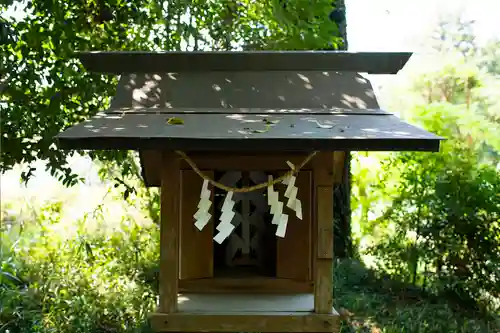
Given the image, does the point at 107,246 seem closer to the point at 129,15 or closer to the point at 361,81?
the point at 129,15

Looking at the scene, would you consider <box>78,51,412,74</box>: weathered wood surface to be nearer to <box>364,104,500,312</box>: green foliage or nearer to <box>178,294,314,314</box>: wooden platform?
<box>178,294,314,314</box>: wooden platform

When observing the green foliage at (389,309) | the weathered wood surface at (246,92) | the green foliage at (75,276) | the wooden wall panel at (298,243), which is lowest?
the green foliage at (389,309)

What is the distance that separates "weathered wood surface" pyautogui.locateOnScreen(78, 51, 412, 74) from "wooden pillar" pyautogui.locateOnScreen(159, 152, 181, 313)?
55cm

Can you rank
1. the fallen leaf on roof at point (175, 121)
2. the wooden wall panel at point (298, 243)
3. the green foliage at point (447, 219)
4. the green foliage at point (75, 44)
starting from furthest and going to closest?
the green foliage at point (447, 219), the green foliage at point (75, 44), the wooden wall panel at point (298, 243), the fallen leaf on roof at point (175, 121)

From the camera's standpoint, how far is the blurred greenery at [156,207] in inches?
145

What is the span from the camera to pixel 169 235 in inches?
84.0

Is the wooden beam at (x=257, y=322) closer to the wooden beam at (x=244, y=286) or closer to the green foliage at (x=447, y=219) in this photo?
the wooden beam at (x=244, y=286)

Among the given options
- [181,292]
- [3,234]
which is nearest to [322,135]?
[181,292]

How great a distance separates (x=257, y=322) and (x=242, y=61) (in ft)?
3.98

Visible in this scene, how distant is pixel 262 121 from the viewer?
2100mm

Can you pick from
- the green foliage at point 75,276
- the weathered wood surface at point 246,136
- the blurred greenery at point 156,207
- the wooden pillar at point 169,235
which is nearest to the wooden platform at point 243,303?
the wooden pillar at point 169,235

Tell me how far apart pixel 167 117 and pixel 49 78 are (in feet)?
6.43

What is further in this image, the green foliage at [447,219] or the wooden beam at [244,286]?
the green foliage at [447,219]

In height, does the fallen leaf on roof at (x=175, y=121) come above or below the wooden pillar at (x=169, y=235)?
above
